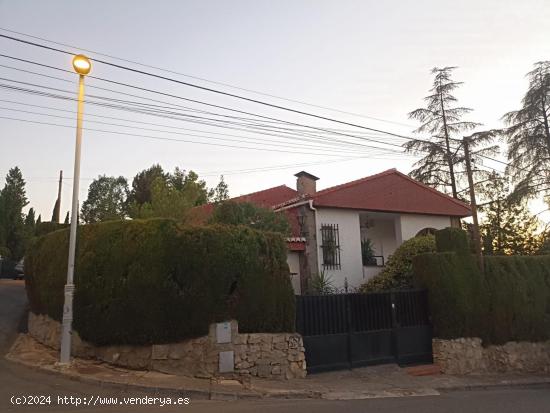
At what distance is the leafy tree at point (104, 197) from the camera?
42.4 metres

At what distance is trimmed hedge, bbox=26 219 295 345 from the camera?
9570mm

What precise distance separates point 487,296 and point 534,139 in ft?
37.7

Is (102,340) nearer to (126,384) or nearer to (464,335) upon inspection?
(126,384)

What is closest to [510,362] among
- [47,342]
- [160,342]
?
[160,342]

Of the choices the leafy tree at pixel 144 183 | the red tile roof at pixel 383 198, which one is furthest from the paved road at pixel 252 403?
the leafy tree at pixel 144 183

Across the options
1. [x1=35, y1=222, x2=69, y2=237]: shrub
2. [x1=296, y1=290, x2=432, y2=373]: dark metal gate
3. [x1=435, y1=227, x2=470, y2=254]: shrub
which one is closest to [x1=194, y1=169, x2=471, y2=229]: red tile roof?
[x1=435, y1=227, x2=470, y2=254]: shrub

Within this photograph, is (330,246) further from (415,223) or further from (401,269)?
(415,223)

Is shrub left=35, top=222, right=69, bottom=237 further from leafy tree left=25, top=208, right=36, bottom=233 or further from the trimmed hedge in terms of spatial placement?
leafy tree left=25, top=208, right=36, bottom=233

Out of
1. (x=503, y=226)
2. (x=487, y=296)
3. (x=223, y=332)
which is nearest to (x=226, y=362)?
(x=223, y=332)

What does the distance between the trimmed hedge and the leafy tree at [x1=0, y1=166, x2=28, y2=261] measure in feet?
101

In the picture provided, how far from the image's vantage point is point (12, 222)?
3781 centimetres

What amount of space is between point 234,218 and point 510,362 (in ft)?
30.4

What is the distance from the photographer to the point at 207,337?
957 cm

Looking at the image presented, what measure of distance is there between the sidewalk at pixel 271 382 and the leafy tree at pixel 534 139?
11.8 m
